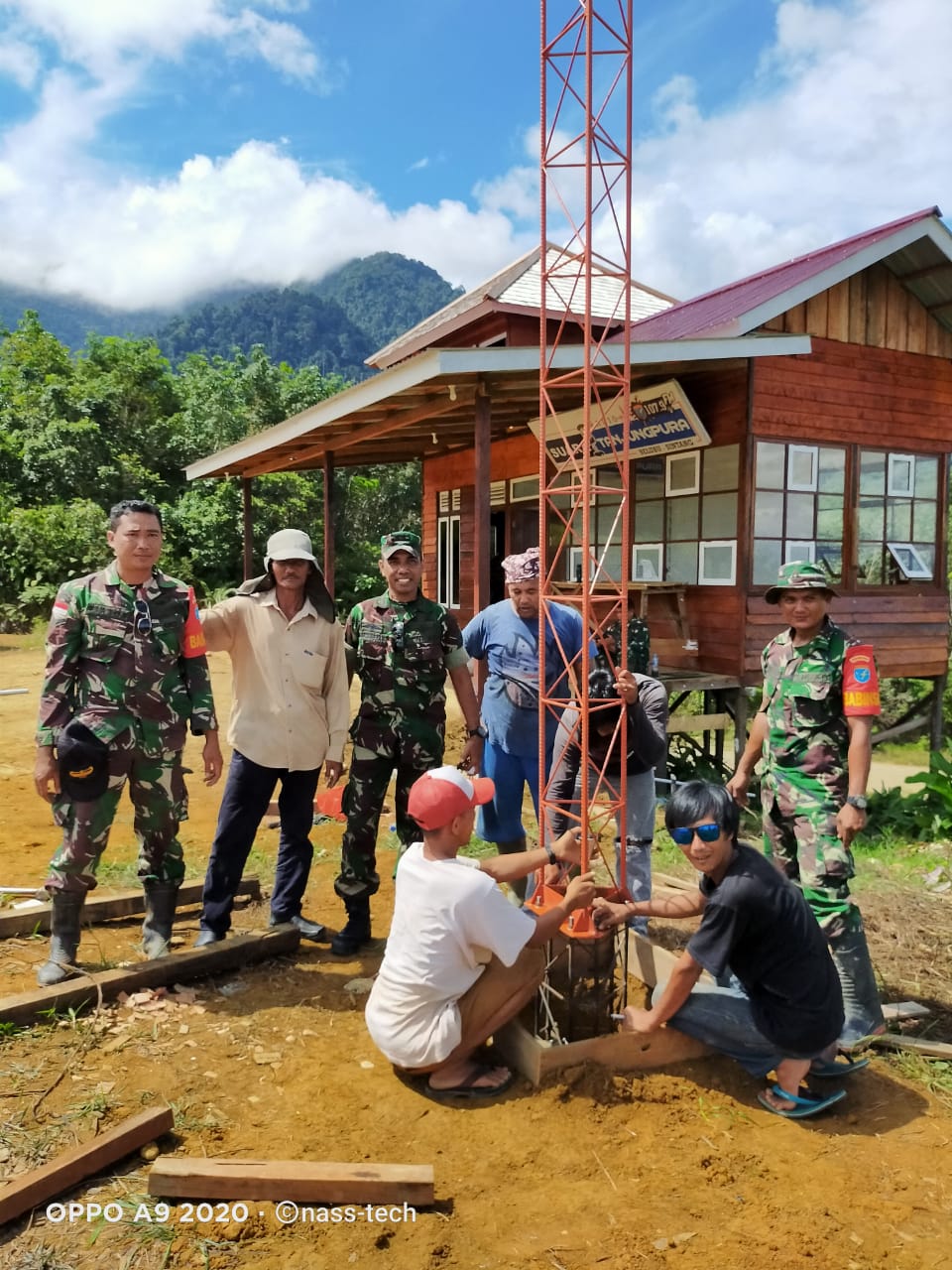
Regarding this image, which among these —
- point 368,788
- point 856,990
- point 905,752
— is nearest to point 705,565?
point 368,788

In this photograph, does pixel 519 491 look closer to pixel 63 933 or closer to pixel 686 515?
pixel 686 515

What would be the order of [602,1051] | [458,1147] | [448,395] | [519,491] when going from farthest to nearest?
[519,491], [448,395], [602,1051], [458,1147]

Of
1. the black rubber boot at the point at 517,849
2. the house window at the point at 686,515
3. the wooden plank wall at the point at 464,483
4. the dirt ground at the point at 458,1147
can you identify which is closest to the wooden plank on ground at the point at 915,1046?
the dirt ground at the point at 458,1147

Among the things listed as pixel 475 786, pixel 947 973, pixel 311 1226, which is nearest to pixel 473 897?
pixel 475 786

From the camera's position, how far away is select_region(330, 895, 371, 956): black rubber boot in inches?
162

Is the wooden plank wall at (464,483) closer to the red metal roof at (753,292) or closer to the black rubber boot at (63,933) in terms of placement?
the red metal roof at (753,292)

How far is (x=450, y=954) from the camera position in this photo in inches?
110

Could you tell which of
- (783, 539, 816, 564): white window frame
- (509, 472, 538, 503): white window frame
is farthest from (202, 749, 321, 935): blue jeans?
(509, 472, 538, 503): white window frame

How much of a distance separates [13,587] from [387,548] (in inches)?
747

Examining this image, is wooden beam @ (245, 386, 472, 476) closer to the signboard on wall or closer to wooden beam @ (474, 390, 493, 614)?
wooden beam @ (474, 390, 493, 614)

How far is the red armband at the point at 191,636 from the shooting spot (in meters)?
3.72

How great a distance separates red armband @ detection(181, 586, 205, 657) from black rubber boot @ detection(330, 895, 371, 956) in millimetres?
1361

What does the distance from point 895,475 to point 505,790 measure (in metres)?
6.88

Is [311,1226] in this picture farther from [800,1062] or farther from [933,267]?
[933,267]
